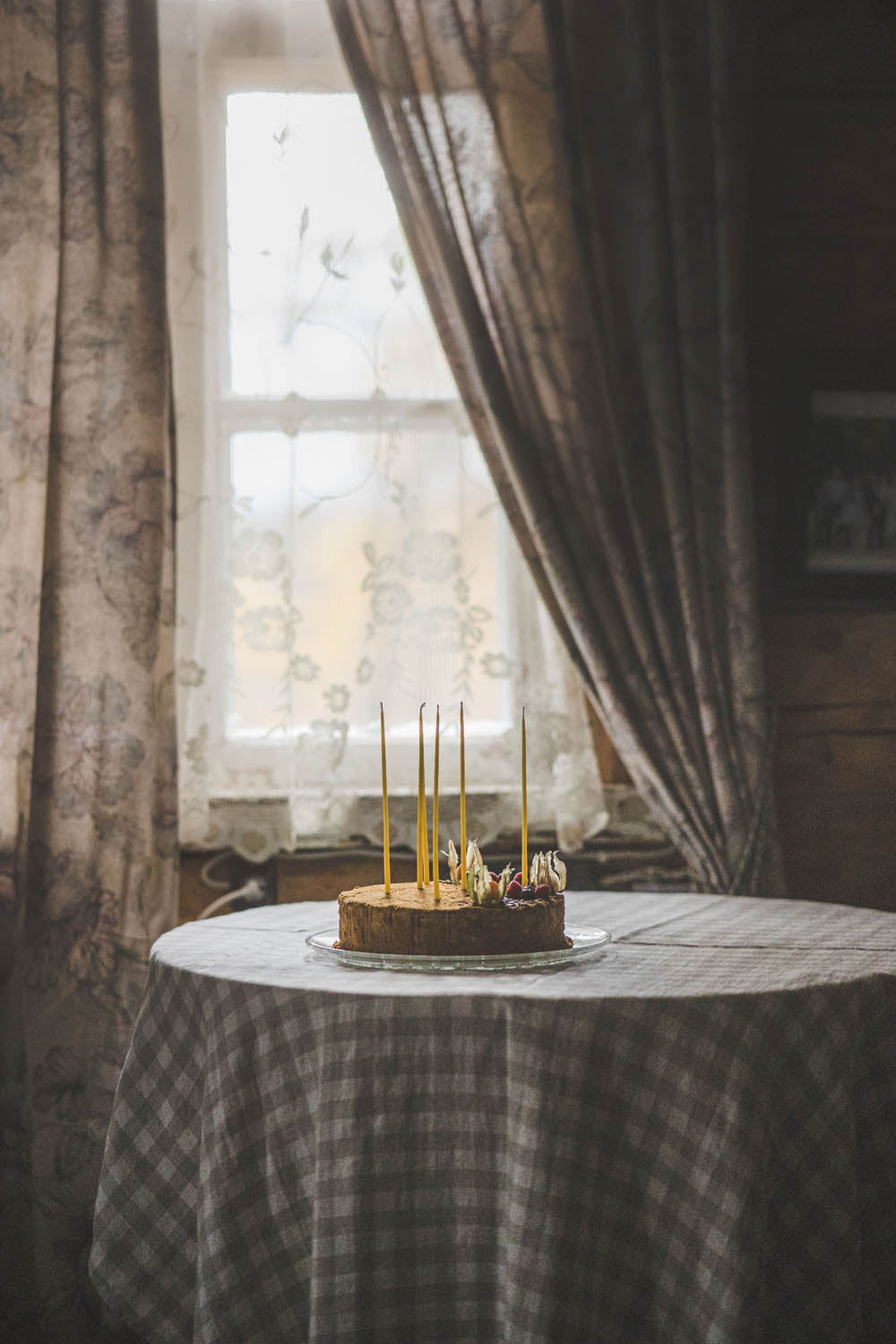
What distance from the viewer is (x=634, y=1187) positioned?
1296mm

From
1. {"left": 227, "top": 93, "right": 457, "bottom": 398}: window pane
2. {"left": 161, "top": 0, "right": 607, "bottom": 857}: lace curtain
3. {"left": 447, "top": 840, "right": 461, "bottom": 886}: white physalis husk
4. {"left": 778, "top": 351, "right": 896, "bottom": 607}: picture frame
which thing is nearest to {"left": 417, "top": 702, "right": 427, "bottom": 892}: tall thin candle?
{"left": 447, "top": 840, "right": 461, "bottom": 886}: white physalis husk

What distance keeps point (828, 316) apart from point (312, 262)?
112cm

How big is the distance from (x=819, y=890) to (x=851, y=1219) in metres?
1.42

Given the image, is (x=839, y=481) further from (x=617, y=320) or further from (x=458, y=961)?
(x=458, y=961)

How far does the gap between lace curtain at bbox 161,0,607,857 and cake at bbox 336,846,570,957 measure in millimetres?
964

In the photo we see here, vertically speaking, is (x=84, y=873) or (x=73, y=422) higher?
(x=73, y=422)

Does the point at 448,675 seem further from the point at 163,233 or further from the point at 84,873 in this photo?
the point at 163,233

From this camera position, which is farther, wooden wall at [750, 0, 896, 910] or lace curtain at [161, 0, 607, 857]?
wooden wall at [750, 0, 896, 910]

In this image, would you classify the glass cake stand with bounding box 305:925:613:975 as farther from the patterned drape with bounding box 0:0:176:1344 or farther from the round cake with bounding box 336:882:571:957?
the patterned drape with bounding box 0:0:176:1344

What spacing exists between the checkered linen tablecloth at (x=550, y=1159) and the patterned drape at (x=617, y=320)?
1153mm

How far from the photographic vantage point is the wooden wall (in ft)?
8.82

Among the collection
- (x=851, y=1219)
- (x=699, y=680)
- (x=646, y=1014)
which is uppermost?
(x=699, y=680)

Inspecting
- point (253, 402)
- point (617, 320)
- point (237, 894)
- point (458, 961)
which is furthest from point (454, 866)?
point (617, 320)

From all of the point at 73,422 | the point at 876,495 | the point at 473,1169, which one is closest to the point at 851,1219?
the point at 473,1169
